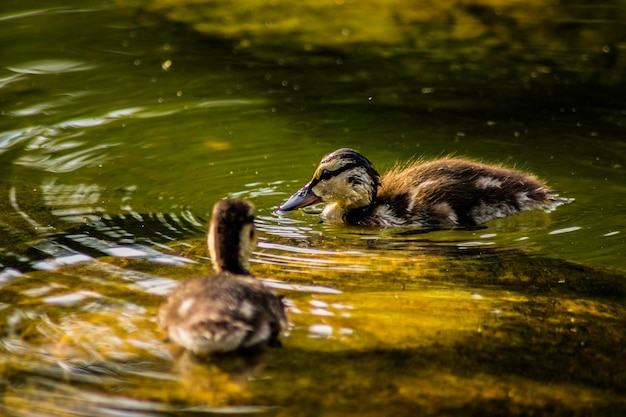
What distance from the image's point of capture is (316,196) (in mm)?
7465

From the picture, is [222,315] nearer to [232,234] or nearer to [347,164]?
[232,234]

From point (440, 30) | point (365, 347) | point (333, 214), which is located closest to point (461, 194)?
point (333, 214)

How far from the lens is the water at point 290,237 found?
450cm

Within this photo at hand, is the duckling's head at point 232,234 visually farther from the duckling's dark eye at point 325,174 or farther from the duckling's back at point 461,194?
the duckling's back at point 461,194

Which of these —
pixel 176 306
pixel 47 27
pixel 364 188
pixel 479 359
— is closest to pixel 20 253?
pixel 176 306

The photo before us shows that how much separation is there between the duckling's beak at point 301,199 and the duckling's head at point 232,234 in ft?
6.61

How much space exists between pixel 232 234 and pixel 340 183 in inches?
90.0

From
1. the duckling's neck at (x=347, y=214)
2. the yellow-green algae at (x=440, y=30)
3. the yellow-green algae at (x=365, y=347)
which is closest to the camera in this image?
the yellow-green algae at (x=365, y=347)

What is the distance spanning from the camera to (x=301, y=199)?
7410mm

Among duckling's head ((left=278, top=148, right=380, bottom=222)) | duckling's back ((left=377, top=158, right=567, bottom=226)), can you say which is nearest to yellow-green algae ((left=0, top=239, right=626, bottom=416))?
duckling's back ((left=377, top=158, right=567, bottom=226))

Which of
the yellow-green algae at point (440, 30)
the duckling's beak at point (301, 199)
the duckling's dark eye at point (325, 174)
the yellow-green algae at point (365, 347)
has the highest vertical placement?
the yellow-green algae at point (440, 30)

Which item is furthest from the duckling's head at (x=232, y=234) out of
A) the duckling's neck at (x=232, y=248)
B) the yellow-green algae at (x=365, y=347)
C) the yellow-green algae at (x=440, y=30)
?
the yellow-green algae at (x=440, y=30)

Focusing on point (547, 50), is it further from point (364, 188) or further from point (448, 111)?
point (364, 188)

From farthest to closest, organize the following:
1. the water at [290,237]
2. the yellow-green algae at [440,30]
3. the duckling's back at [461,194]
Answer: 1. the yellow-green algae at [440,30]
2. the duckling's back at [461,194]
3. the water at [290,237]
